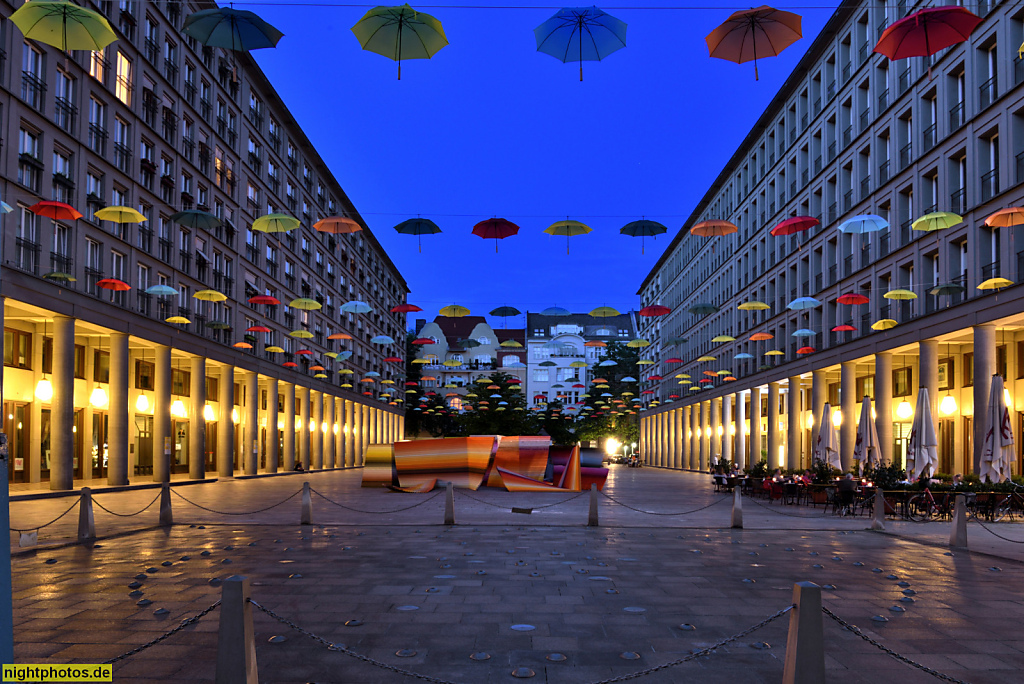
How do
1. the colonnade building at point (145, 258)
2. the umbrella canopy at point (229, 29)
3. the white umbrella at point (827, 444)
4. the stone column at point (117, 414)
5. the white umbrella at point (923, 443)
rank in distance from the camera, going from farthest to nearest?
the stone column at point (117, 414) < the white umbrella at point (827, 444) < the colonnade building at point (145, 258) < the white umbrella at point (923, 443) < the umbrella canopy at point (229, 29)

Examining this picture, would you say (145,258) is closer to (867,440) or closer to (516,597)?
(867,440)

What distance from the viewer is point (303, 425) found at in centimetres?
6131

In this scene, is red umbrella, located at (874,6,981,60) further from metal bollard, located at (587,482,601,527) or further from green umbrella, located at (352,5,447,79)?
metal bollard, located at (587,482,601,527)

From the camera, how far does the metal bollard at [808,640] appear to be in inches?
210

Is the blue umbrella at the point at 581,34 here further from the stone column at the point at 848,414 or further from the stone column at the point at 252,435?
the stone column at the point at 252,435

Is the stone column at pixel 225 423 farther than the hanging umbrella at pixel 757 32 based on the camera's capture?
Yes

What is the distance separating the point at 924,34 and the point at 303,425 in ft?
178

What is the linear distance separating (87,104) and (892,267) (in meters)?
33.6

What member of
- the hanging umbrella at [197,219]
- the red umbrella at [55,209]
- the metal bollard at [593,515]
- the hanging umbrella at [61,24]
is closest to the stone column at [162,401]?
the hanging umbrella at [197,219]

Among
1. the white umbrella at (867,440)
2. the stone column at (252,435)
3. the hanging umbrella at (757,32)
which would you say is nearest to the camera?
the hanging umbrella at (757,32)

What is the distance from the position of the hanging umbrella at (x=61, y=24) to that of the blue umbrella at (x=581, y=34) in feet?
24.9

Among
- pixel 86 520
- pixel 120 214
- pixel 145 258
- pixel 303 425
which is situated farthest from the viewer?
pixel 303 425

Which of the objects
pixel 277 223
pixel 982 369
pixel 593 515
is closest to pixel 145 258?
pixel 277 223

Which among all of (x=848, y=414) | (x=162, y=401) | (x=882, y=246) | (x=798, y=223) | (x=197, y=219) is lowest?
(x=848, y=414)
